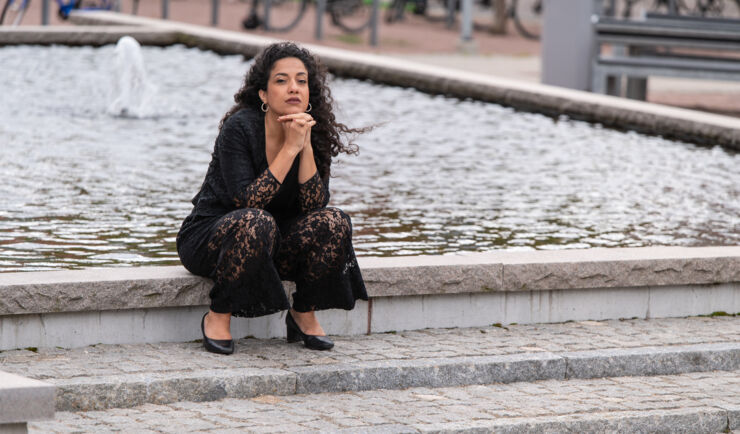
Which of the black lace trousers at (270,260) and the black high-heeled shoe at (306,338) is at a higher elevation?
the black lace trousers at (270,260)

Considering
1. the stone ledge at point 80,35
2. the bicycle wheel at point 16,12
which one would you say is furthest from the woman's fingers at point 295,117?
the bicycle wheel at point 16,12

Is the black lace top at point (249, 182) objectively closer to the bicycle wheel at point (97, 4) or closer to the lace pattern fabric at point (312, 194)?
the lace pattern fabric at point (312, 194)

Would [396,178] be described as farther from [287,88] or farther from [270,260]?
[270,260]

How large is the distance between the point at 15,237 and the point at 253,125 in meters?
1.72

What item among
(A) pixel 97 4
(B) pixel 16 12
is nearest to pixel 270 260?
(B) pixel 16 12

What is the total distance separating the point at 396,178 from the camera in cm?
853

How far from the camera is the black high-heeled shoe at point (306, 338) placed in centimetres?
504

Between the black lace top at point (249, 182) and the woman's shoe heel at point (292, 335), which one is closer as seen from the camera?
the black lace top at point (249, 182)

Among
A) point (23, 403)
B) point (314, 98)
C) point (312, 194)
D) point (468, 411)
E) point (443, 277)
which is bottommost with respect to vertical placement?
point (468, 411)

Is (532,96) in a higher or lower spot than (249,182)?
higher

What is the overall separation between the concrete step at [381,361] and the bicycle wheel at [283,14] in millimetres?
17823

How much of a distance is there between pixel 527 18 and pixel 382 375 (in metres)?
31.3

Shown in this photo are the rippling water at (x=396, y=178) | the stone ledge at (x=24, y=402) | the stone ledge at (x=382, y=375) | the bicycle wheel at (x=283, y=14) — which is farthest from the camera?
the bicycle wheel at (x=283, y=14)

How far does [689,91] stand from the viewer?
16703 millimetres
